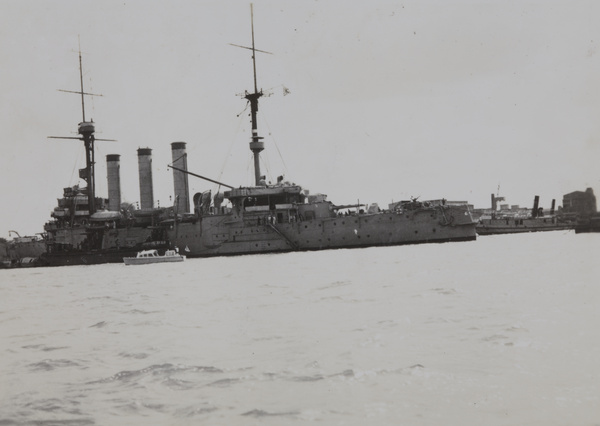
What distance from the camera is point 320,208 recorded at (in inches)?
1913


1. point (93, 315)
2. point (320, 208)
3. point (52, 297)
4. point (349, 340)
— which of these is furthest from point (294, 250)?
point (349, 340)

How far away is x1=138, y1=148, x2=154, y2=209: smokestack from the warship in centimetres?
369

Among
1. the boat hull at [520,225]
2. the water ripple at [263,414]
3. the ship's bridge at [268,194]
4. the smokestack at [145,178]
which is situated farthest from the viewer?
the boat hull at [520,225]

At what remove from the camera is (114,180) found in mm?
58031

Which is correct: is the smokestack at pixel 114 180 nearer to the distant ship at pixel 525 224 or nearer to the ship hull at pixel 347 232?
the ship hull at pixel 347 232

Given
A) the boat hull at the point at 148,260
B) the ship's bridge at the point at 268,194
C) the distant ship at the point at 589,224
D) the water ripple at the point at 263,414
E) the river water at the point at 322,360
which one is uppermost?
the ship's bridge at the point at 268,194

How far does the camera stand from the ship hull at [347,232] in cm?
4559

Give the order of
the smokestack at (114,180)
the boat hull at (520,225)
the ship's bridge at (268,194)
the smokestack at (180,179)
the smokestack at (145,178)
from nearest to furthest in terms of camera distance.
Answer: the ship's bridge at (268,194), the smokestack at (180,179), the smokestack at (145,178), the smokestack at (114,180), the boat hull at (520,225)

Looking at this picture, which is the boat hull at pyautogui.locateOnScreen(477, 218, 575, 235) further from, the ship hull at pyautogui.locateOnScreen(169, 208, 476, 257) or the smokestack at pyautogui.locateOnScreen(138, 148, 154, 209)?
the smokestack at pyautogui.locateOnScreen(138, 148, 154, 209)

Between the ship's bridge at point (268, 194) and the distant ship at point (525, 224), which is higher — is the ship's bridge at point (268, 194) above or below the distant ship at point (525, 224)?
above

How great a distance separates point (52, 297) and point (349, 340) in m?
14.1

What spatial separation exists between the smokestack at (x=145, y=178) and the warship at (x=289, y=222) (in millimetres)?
3686

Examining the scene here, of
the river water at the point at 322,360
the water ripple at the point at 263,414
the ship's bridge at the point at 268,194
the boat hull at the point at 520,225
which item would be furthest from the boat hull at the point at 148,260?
the boat hull at the point at 520,225

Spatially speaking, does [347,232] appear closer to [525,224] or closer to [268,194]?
[268,194]
